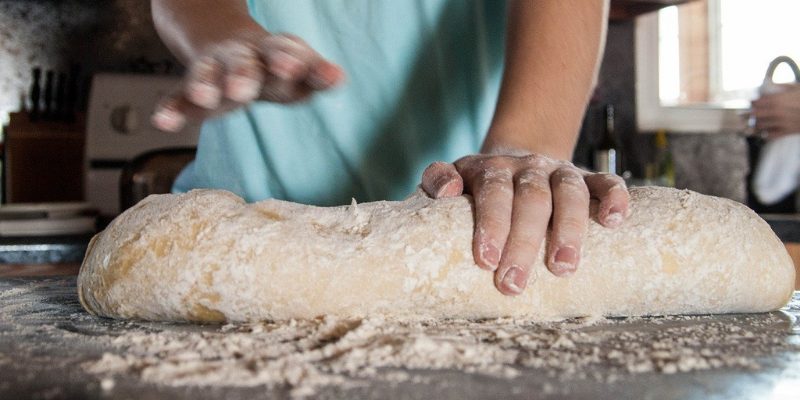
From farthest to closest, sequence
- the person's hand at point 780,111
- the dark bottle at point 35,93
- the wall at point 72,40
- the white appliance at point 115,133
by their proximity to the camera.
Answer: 1. the wall at point 72,40
2. the dark bottle at point 35,93
3. the white appliance at point 115,133
4. the person's hand at point 780,111

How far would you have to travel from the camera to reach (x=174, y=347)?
69cm

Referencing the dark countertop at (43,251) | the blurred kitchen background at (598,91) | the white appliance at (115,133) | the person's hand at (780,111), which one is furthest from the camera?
the blurred kitchen background at (598,91)

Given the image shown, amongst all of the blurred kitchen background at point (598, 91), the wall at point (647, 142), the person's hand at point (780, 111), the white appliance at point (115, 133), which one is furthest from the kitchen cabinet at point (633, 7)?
the white appliance at point (115, 133)

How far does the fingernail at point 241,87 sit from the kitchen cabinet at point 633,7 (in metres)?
2.88

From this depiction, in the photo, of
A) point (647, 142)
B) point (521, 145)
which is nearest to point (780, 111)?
point (647, 142)

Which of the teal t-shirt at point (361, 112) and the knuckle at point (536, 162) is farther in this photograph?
the teal t-shirt at point (361, 112)

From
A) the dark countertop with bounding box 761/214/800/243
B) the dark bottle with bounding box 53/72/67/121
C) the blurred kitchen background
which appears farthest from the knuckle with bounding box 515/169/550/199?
the dark bottle with bounding box 53/72/67/121

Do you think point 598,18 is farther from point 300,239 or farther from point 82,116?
point 82,116

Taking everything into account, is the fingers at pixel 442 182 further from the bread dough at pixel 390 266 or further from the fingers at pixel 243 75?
the fingers at pixel 243 75

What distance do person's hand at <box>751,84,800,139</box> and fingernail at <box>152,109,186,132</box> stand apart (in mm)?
2133

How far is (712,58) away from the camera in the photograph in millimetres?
3859

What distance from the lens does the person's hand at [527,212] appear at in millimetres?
805

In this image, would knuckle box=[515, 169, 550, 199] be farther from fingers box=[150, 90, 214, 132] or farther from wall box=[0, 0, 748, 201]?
wall box=[0, 0, 748, 201]

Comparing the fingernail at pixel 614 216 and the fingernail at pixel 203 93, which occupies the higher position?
the fingernail at pixel 203 93
